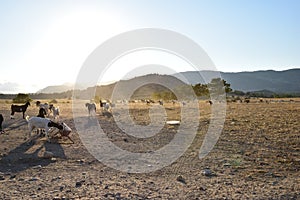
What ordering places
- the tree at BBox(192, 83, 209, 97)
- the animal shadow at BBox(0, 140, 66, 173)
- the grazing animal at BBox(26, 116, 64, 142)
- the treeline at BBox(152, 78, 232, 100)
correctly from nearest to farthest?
the animal shadow at BBox(0, 140, 66, 173) < the grazing animal at BBox(26, 116, 64, 142) < the treeline at BBox(152, 78, 232, 100) < the tree at BBox(192, 83, 209, 97)

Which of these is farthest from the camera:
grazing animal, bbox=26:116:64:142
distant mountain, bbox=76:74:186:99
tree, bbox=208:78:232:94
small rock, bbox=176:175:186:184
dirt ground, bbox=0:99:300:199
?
tree, bbox=208:78:232:94

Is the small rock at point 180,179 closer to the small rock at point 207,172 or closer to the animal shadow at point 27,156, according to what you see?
the small rock at point 207,172

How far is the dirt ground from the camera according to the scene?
8047 millimetres

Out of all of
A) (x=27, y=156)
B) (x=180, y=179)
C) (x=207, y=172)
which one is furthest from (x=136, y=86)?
(x=180, y=179)

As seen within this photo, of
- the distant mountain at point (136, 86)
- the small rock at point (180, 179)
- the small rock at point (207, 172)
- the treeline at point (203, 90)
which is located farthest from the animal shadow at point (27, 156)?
the treeline at point (203, 90)

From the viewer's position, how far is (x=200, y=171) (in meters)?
10.0

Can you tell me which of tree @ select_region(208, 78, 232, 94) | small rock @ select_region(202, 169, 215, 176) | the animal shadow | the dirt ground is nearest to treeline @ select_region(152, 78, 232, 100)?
tree @ select_region(208, 78, 232, 94)

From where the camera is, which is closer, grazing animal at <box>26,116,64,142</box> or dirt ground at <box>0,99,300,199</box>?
dirt ground at <box>0,99,300,199</box>

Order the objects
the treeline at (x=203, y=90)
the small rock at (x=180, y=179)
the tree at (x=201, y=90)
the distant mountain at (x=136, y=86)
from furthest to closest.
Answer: the tree at (x=201, y=90) < the treeline at (x=203, y=90) < the distant mountain at (x=136, y=86) < the small rock at (x=180, y=179)

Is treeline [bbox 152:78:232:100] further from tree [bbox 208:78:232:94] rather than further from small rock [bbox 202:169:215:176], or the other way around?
small rock [bbox 202:169:215:176]

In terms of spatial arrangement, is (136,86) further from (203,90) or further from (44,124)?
(44,124)

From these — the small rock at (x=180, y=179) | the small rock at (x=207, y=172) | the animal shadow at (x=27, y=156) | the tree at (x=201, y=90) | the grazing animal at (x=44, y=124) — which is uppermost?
the tree at (x=201, y=90)

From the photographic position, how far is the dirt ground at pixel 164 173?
8.05 m

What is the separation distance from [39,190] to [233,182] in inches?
196
